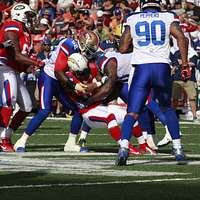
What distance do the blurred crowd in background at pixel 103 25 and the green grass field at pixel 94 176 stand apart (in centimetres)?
808

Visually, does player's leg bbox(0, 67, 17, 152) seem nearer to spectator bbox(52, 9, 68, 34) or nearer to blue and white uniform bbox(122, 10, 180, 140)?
blue and white uniform bbox(122, 10, 180, 140)

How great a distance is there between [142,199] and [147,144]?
5537 mm

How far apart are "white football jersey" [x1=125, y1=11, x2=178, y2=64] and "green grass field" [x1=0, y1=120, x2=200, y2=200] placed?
1086 mm

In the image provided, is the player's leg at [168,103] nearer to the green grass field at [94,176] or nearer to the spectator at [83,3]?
the green grass field at [94,176]

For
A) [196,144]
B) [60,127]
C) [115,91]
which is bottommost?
[60,127]

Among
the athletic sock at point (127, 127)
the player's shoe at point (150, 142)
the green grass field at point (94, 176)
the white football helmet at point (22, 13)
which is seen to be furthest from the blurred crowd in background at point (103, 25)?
the athletic sock at point (127, 127)

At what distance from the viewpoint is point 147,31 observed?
10.4 metres

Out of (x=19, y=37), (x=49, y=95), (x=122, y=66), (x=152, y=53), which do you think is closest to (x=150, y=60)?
(x=152, y=53)

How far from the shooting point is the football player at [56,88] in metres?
12.3

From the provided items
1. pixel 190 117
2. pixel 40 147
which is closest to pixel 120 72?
pixel 40 147

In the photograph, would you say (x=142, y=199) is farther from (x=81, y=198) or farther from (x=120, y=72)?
(x=120, y=72)

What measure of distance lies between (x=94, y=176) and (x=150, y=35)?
7.29 feet

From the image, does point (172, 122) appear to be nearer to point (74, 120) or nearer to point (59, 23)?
point (74, 120)

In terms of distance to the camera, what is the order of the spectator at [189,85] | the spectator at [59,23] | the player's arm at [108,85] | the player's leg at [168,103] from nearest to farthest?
the player's leg at [168,103] < the player's arm at [108,85] < the spectator at [189,85] < the spectator at [59,23]
